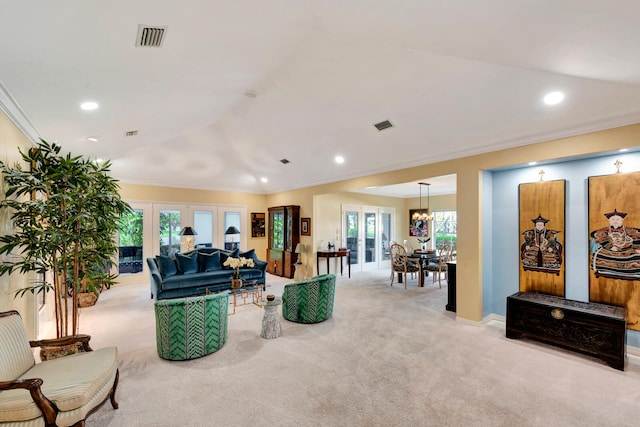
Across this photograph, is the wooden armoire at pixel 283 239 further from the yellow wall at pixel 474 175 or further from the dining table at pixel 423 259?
the dining table at pixel 423 259

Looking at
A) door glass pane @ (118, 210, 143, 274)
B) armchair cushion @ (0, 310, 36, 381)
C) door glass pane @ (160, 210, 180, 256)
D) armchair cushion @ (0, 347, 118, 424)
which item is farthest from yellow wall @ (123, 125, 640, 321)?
door glass pane @ (118, 210, 143, 274)

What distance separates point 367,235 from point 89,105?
24.7ft

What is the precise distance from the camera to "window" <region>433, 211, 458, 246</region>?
9191mm

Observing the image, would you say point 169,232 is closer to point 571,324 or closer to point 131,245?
point 131,245

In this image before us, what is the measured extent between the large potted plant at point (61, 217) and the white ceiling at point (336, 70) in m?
0.64

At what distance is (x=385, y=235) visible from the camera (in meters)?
Answer: 9.66

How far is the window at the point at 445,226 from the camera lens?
9.19 m

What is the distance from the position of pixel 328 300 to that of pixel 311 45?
3443 millimetres

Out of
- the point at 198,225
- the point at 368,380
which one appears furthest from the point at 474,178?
the point at 198,225

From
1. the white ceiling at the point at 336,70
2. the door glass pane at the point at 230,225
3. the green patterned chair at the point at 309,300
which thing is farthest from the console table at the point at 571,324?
the door glass pane at the point at 230,225

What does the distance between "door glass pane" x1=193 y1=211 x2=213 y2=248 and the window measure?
23.1ft

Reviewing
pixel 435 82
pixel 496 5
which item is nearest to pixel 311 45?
pixel 435 82

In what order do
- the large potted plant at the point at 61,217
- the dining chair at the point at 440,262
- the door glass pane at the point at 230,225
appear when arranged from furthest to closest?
the door glass pane at the point at 230,225 → the dining chair at the point at 440,262 → the large potted plant at the point at 61,217

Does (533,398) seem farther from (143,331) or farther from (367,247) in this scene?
(367,247)
